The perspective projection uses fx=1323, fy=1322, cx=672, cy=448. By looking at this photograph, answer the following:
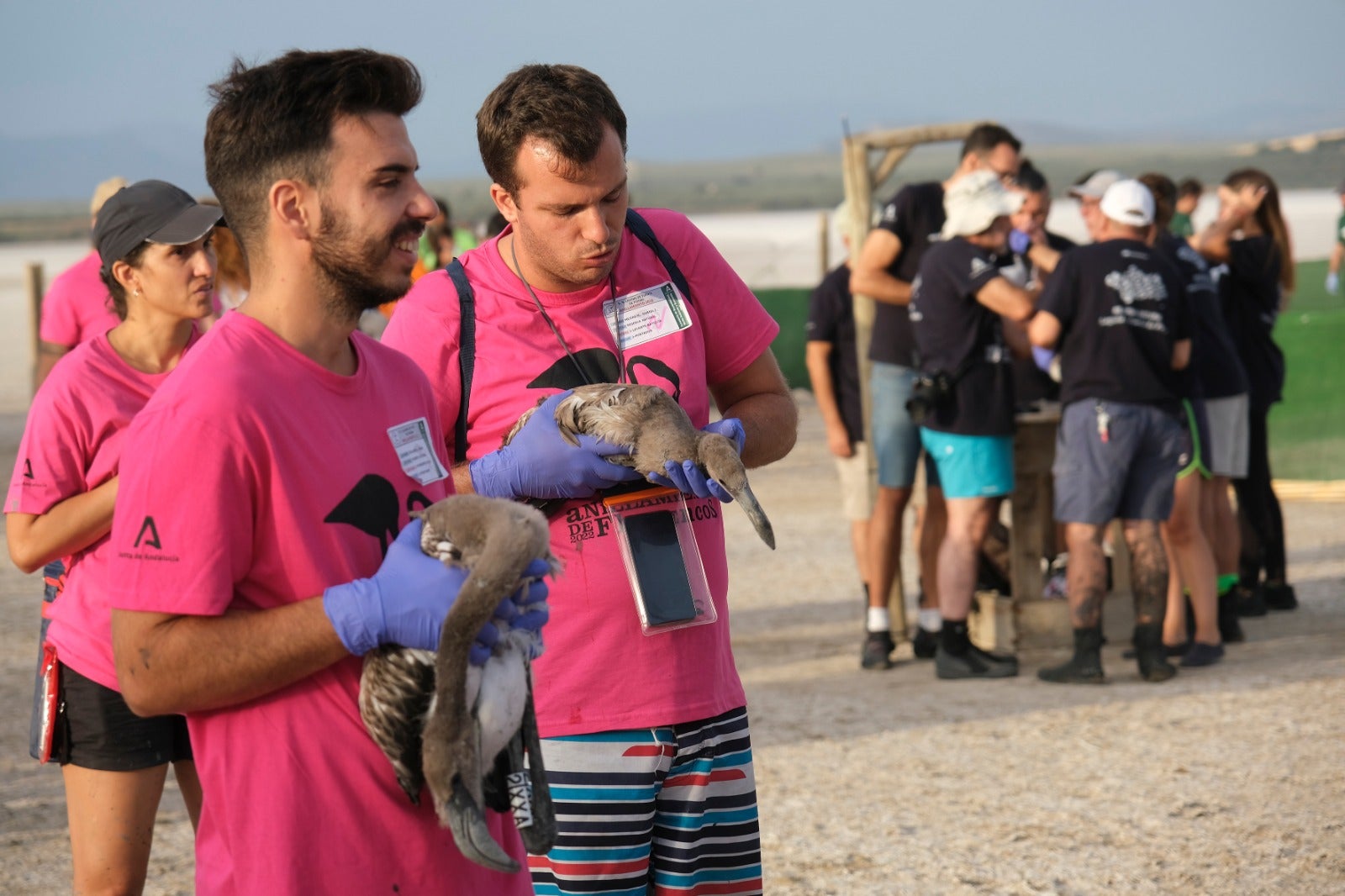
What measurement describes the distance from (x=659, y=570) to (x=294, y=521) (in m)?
1.01

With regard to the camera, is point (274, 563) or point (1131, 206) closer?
point (274, 563)

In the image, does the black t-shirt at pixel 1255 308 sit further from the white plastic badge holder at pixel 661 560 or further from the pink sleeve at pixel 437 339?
the pink sleeve at pixel 437 339

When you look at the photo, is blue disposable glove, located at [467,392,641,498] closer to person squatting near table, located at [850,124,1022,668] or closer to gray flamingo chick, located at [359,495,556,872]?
gray flamingo chick, located at [359,495,556,872]

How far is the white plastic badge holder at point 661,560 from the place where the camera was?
9.61ft

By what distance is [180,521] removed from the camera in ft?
6.61

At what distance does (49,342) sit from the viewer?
650 cm

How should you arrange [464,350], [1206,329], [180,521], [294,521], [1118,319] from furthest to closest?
[1206,329], [1118,319], [464,350], [294,521], [180,521]

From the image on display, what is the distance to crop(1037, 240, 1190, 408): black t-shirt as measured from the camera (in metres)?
7.18

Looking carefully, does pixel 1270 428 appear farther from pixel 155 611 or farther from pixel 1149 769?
pixel 155 611

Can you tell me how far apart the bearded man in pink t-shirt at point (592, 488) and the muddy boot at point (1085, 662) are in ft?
16.0

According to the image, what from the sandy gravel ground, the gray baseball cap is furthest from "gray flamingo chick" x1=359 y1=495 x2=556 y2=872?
the sandy gravel ground

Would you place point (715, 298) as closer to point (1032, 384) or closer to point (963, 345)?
point (963, 345)

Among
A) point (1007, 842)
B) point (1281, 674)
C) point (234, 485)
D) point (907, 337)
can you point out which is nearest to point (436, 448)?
point (234, 485)

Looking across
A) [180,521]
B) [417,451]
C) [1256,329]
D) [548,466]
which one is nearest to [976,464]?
[1256,329]
